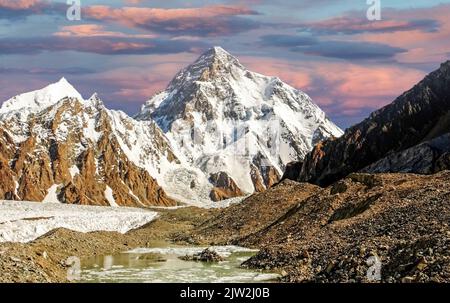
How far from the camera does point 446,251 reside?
30.1 metres

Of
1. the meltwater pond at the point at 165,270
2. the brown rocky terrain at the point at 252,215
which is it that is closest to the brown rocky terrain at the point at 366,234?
the meltwater pond at the point at 165,270

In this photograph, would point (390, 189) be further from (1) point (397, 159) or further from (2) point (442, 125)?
(2) point (442, 125)

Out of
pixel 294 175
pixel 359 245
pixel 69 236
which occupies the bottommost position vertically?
pixel 294 175

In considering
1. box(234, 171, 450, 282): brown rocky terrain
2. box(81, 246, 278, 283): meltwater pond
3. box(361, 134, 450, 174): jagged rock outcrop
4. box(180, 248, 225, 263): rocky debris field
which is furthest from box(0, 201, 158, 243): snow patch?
box(361, 134, 450, 174): jagged rock outcrop

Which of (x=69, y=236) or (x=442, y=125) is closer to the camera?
(x=69, y=236)

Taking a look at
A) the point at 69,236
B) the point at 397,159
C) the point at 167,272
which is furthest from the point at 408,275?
the point at 397,159

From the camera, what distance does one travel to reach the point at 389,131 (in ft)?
445

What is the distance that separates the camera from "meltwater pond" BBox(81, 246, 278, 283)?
38128 mm

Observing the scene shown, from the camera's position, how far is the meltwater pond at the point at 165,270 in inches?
1501

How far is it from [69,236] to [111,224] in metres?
47.4

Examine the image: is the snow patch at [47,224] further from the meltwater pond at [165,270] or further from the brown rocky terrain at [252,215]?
the meltwater pond at [165,270]

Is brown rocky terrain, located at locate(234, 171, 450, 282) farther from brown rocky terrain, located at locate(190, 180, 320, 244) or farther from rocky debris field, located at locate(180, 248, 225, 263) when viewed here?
brown rocky terrain, located at locate(190, 180, 320, 244)

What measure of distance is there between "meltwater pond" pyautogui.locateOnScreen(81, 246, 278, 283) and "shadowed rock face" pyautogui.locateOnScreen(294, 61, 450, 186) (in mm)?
83110

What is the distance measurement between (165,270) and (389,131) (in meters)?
101
